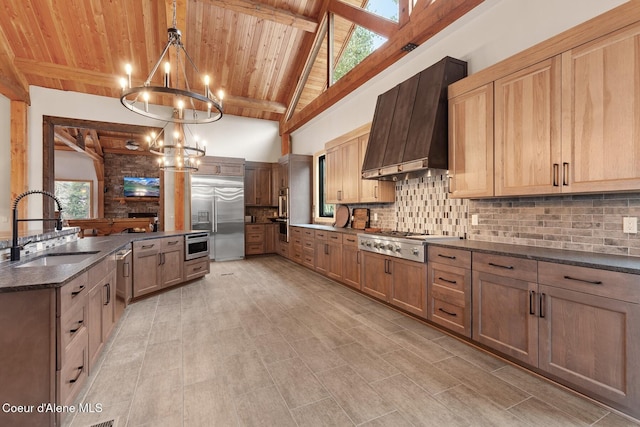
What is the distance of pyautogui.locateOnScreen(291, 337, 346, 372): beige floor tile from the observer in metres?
2.31

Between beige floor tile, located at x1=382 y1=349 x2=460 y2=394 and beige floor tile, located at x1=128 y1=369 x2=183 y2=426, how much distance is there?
159 centimetres

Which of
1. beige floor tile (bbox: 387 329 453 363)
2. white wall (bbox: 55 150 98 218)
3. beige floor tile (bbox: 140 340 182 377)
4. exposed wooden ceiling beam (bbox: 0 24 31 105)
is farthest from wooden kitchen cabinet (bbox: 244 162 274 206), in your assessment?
white wall (bbox: 55 150 98 218)

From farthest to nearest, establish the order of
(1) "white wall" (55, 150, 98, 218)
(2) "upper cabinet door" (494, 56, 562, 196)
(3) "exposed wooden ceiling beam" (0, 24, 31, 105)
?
(1) "white wall" (55, 150, 98, 218) < (3) "exposed wooden ceiling beam" (0, 24, 31, 105) < (2) "upper cabinet door" (494, 56, 562, 196)

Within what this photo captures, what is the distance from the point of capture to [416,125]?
3.24 metres

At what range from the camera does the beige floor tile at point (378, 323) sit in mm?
2967

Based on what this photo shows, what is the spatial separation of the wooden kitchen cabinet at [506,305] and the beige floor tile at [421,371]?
1.79ft

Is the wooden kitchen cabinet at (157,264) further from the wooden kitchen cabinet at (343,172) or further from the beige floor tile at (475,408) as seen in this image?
the beige floor tile at (475,408)

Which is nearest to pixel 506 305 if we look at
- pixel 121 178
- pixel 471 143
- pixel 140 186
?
pixel 471 143

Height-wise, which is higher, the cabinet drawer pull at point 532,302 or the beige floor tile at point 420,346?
the cabinet drawer pull at point 532,302

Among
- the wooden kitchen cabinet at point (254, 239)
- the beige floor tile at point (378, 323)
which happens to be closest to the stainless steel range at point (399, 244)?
the beige floor tile at point (378, 323)

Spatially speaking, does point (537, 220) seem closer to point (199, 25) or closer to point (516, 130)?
point (516, 130)

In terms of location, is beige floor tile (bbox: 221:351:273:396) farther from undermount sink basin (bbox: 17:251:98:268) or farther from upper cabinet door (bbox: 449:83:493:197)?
upper cabinet door (bbox: 449:83:493:197)

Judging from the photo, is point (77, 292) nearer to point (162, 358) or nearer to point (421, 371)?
point (162, 358)

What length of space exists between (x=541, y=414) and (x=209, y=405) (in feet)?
6.76
